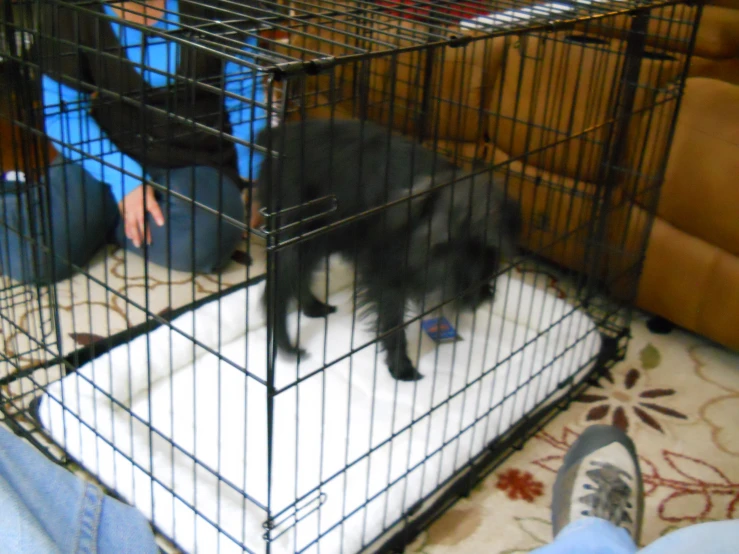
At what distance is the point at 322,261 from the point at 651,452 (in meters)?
0.79

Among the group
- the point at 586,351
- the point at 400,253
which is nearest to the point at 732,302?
the point at 586,351

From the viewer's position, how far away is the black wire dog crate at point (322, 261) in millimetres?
1036

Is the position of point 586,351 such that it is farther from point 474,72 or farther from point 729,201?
point 474,72

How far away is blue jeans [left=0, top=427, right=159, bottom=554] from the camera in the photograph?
81cm

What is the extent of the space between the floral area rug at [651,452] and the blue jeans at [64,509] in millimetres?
505

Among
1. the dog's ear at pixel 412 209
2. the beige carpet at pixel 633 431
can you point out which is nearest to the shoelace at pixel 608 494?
the beige carpet at pixel 633 431

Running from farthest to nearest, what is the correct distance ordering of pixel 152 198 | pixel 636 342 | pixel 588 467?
1. pixel 152 198
2. pixel 636 342
3. pixel 588 467

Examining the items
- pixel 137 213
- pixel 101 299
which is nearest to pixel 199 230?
pixel 137 213

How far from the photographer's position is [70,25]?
5.74 ft

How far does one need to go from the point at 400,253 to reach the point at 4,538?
803mm

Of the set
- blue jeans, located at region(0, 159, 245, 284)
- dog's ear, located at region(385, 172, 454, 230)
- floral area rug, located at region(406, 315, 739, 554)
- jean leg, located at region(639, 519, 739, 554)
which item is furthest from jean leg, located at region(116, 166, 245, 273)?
jean leg, located at region(639, 519, 739, 554)

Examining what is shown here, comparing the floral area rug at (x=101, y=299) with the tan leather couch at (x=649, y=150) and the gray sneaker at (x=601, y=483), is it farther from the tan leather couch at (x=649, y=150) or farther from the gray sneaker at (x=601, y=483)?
the gray sneaker at (x=601, y=483)

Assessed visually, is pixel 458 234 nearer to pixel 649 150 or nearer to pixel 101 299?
pixel 649 150

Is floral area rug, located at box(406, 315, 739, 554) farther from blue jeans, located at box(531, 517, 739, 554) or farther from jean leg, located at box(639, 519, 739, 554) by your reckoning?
jean leg, located at box(639, 519, 739, 554)
